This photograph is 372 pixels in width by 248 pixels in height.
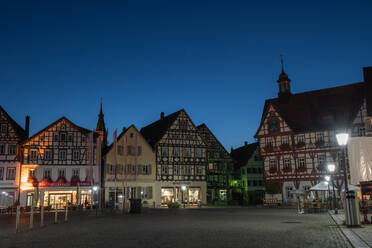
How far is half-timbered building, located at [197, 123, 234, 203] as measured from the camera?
56156 millimetres

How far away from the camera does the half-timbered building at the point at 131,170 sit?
1911 inches

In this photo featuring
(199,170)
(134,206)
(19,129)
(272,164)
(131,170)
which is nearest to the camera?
(134,206)

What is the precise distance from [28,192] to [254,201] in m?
29.4

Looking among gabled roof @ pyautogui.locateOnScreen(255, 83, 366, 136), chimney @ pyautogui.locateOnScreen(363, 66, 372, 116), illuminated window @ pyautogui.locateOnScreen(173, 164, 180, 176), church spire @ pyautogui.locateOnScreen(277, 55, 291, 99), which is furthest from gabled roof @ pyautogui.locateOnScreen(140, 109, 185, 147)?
chimney @ pyautogui.locateOnScreen(363, 66, 372, 116)

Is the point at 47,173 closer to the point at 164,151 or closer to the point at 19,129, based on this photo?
the point at 19,129

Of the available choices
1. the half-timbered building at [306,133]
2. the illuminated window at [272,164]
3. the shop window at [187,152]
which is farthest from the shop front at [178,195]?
the illuminated window at [272,164]

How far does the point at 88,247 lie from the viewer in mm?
10898

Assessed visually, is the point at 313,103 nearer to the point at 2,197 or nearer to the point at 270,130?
the point at 270,130

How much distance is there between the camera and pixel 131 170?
49.7 metres

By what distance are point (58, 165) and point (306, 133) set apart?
30.6m

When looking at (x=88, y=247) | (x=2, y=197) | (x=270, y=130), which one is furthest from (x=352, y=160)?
(x=2, y=197)

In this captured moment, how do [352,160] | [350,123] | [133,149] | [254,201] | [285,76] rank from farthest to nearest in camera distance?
1. [285,76]
2. [254,201]
3. [133,149]
4. [350,123]
5. [352,160]

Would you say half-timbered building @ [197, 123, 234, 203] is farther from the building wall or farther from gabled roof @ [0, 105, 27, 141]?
gabled roof @ [0, 105, 27, 141]

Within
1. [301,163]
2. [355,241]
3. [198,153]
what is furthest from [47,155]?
[355,241]
